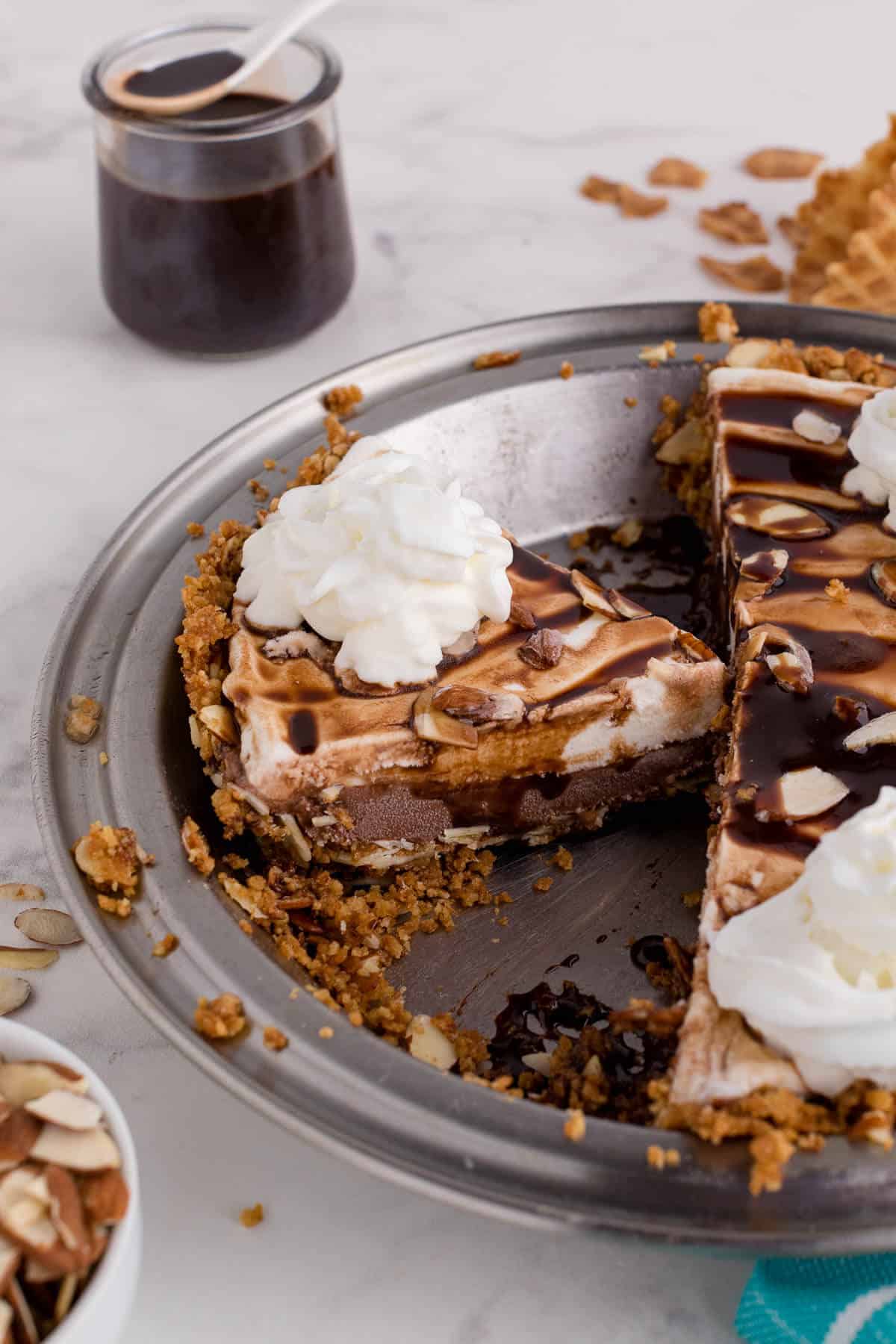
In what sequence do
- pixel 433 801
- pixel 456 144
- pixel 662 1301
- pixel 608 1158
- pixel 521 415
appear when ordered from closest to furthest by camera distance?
pixel 608 1158 → pixel 662 1301 → pixel 433 801 → pixel 521 415 → pixel 456 144

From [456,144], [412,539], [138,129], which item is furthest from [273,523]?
[456,144]

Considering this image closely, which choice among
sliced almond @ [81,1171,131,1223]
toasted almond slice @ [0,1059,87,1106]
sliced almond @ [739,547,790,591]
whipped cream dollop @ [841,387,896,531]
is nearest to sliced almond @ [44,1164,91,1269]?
sliced almond @ [81,1171,131,1223]

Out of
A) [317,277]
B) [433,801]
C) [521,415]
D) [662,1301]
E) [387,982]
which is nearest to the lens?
[662,1301]

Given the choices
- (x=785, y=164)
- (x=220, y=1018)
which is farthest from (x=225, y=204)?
(x=220, y=1018)

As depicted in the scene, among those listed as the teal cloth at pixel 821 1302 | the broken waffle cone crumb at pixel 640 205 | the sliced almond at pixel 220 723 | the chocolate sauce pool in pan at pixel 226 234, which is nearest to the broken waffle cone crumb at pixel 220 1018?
the sliced almond at pixel 220 723

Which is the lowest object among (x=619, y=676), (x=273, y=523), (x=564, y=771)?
(x=564, y=771)

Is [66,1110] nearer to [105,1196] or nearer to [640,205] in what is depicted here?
[105,1196]

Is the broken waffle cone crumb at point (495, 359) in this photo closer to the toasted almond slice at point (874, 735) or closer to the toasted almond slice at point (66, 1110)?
the toasted almond slice at point (874, 735)

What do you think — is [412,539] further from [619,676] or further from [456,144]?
[456,144]
